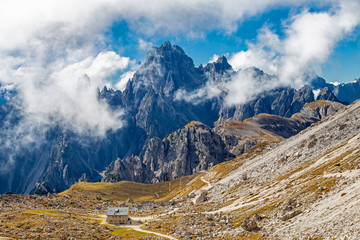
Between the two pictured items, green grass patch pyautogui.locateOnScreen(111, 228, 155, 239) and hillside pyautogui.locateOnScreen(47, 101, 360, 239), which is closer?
hillside pyautogui.locateOnScreen(47, 101, 360, 239)

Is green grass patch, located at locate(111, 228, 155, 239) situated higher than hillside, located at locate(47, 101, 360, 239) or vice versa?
hillside, located at locate(47, 101, 360, 239)

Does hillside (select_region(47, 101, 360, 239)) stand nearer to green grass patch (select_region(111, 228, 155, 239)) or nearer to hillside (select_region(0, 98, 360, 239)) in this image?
hillside (select_region(0, 98, 360, 239))

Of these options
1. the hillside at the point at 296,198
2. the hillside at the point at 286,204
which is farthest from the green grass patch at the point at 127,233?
the hillside at the point at 296,198

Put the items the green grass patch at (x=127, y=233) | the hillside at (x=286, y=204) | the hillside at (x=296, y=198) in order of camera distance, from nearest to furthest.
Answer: the hillside at (x=296, y=198) < the hillside at (x=286, y=204) < the green grass patch at (x=127, y=233)

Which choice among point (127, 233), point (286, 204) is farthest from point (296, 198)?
point (127, 233)

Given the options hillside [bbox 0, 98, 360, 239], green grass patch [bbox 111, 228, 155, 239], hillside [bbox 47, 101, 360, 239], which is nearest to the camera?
hillside [bbox 47, 101, 360, 239]

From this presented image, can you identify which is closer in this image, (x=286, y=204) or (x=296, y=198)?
(x=286, y=204)

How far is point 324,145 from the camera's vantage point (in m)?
107

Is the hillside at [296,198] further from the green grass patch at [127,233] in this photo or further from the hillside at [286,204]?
the green grass patch at [127,233]

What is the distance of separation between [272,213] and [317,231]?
17.5 meters

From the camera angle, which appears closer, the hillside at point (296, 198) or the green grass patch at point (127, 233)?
the hillside at point (296, 198)

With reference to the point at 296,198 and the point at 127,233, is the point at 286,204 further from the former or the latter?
the point at 127,233

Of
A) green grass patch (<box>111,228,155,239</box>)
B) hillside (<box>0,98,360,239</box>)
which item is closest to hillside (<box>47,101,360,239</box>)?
hillside (<box>0,98,360,239</box>)

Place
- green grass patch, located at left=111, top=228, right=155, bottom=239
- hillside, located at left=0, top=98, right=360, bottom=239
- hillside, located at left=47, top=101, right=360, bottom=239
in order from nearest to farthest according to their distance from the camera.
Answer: hillside, located at left=47, top=101, right=360, bottom=239 < hillside, located at left=0, top=98, right=360, bottom=239 < green grass patch, located at left=111, top=228, right=155, bottom=239
